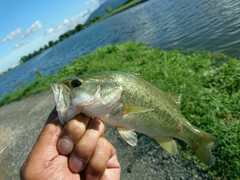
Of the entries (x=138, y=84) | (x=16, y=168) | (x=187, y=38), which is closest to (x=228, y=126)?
(x=138, y=84)

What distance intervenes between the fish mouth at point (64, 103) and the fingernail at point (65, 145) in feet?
0.54

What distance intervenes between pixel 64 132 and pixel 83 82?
1.82ft

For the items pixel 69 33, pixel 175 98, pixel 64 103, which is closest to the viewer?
pixel 64 103

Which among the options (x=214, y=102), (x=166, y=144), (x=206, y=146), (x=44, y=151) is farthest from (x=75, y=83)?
(x=214, y=102)

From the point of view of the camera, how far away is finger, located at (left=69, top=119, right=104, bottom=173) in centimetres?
241

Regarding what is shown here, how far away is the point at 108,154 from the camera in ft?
8.48

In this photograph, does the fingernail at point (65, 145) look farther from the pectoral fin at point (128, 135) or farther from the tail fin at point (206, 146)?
the tail fin at point (206, 146)

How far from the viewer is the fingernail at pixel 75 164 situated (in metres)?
2.44

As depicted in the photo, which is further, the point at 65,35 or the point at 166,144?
the point at 65,35

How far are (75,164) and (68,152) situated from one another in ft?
0.45

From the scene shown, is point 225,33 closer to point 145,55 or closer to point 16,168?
point 145,55

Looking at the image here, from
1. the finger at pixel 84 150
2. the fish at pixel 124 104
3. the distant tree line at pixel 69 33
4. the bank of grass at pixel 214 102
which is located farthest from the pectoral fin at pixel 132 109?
the distant tree line at pixel 69 33

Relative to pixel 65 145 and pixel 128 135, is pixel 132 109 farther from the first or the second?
pixel 65 145

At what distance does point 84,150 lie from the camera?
2.42 meters
